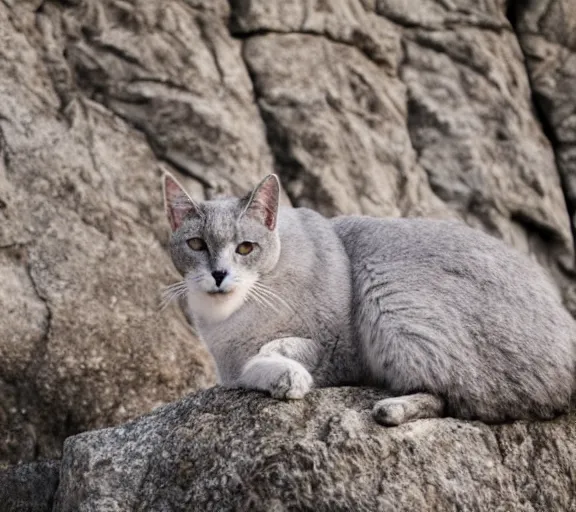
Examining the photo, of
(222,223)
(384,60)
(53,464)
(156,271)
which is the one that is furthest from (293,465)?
(384,60)

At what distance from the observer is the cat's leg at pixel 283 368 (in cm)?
480

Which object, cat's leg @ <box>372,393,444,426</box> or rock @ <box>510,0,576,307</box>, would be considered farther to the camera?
rock @ <box>510,0,576,307</box>

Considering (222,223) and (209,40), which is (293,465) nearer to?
(222,223)

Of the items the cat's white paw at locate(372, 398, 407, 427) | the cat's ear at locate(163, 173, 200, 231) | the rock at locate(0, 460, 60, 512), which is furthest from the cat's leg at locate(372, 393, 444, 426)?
the rock at locate(0, 460, 60, 512)

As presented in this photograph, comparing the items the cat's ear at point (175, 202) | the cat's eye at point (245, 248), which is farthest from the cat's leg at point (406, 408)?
the cat's ear at point (175, 202)

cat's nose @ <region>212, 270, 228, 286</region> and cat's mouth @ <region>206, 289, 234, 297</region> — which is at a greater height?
cat's nose @ <region>212, 270, 228, 286</region>

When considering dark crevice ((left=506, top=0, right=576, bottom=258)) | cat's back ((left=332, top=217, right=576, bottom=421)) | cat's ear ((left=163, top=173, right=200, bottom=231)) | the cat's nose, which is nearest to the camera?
cat's back ((left=332, top=217, right=576, bottom=421))

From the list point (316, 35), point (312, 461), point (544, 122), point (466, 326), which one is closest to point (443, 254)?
point (466, 326)

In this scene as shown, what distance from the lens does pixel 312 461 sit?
14.7 ft

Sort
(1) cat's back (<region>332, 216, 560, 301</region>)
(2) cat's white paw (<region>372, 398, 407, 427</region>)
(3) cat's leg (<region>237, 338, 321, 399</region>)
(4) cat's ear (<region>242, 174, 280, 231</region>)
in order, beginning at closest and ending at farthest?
(2) cat's white paw (<region>372, 398, 407, 427</region>)
(3) cat's leg (<region>237, 338, 321, 399</region>)
(1) cat's back (<region>332, 216, 560, 301</region>)
(4) cat's ear (<region>242, 174, 280, 231</region>)

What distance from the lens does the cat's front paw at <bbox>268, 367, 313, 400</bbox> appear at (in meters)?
4.78

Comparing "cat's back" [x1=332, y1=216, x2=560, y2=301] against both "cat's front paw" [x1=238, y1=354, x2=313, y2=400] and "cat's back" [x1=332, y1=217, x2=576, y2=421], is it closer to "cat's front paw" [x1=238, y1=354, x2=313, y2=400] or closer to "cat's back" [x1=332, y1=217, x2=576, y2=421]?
"cat's back" [x1=332, y1=217, x2=576, y2=421]

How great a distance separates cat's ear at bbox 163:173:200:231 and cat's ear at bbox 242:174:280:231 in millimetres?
349

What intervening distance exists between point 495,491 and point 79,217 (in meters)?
4.14
